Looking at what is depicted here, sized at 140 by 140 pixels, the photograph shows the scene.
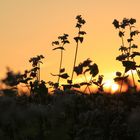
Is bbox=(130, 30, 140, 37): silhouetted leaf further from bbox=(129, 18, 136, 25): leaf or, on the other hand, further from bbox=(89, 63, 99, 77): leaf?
bbox=(89, 63, 99, 77): leaf

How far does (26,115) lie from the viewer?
2990 mm

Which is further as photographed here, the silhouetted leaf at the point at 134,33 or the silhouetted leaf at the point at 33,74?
the silhouetted leaf at the point at 134,33

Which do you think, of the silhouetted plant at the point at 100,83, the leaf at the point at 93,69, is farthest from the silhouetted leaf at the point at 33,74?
the leaf at the point at 93,69

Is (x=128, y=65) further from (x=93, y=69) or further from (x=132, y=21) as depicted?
(x=132, y=21)

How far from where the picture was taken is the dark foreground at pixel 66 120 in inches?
121

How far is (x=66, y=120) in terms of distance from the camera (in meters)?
5.02

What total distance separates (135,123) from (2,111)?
0.96 meters

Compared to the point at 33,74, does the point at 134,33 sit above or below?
above

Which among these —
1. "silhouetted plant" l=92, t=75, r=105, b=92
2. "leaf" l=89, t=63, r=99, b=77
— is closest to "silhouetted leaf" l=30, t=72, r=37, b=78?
"silhouetted plant" l=92, t=75, r=105, b=92

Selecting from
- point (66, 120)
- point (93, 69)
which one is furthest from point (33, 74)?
point (66, 120)

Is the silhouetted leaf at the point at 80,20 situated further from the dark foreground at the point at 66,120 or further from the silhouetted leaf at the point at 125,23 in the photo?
the dark foreground at the point at 66,120

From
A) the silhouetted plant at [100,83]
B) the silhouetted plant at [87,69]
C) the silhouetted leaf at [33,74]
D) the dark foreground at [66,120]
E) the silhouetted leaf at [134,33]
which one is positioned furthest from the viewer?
the silhouetted leaf at [134,33]

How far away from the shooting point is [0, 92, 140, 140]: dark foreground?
3074 millimetres

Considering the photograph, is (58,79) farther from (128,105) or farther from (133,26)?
(128,105)
